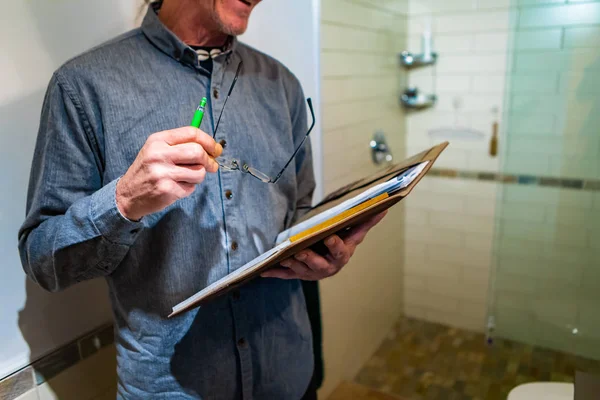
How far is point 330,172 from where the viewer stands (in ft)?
5.26

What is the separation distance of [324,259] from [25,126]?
0.59 m

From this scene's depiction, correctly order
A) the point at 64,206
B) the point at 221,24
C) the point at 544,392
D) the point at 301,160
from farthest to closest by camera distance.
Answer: the point at 544,392
the point at 301,160
the point at 221,24
the point at 64,206

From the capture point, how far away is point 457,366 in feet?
6.54

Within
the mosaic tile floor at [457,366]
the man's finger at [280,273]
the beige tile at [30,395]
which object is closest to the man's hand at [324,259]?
the man's finger at [280,273]

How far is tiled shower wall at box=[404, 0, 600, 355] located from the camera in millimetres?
1625

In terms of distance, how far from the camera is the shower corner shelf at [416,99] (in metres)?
2.06

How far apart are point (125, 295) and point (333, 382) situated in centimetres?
123

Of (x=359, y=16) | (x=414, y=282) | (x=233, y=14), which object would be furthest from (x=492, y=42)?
(x=233, y=14)

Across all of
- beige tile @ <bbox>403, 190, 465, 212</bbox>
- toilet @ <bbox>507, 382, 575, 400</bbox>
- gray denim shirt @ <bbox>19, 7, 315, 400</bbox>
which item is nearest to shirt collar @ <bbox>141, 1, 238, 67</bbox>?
gray denim shirt @ <bbox>19, 7, 315, 400</bbox>

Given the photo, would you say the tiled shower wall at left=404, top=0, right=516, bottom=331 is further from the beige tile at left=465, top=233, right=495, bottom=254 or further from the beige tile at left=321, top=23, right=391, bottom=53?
the beige tile at left=321, top=23, right=391, bottom=53

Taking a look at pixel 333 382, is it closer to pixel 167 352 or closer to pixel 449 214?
pixel 449 214

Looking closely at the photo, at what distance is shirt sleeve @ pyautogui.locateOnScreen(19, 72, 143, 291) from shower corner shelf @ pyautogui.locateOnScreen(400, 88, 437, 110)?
160 centimetres

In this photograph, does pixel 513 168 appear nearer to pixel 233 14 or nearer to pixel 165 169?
pixel 233 14

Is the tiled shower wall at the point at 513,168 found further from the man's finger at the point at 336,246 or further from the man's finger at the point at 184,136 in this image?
the man's finger at the point at 184,136
